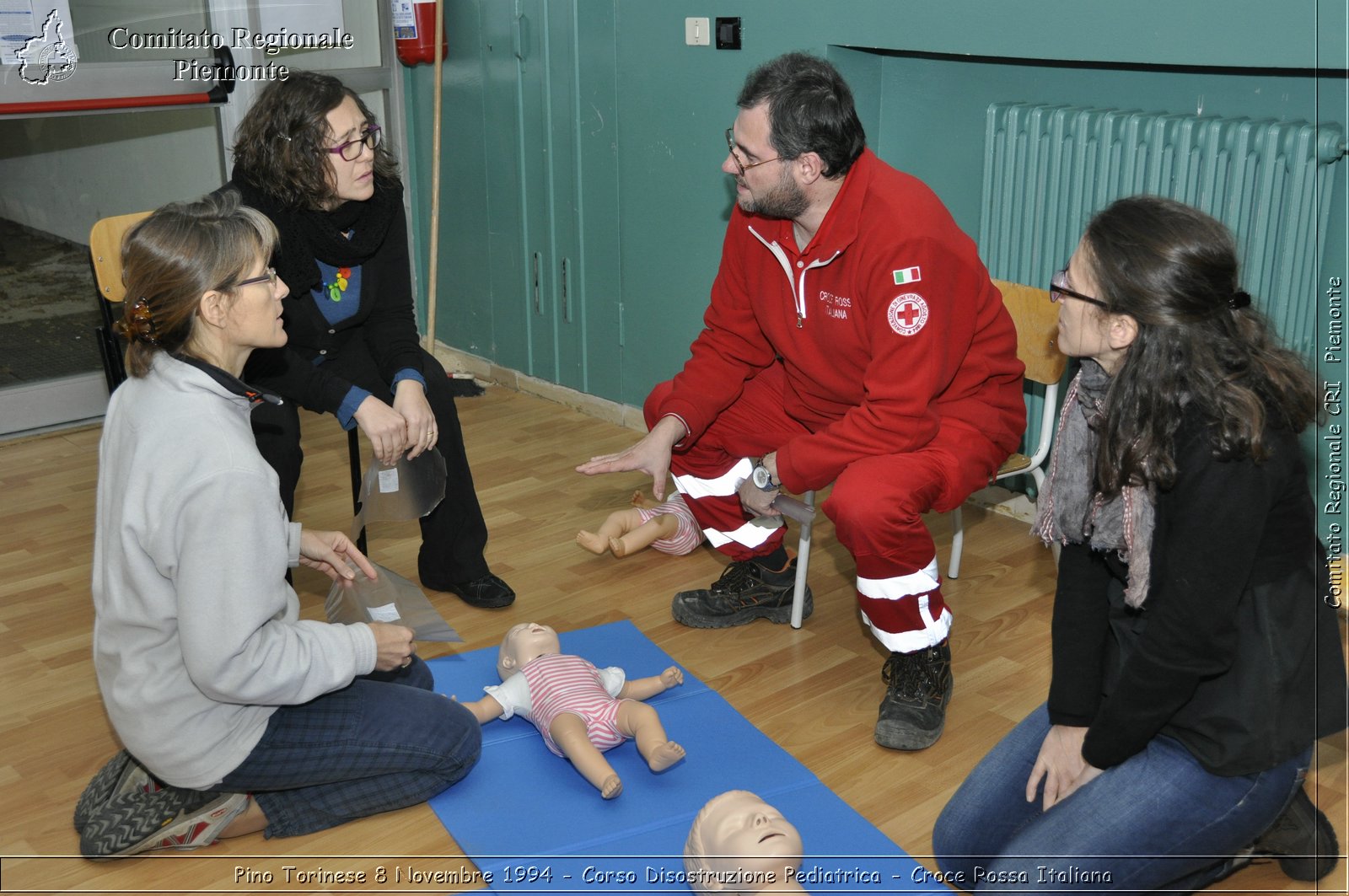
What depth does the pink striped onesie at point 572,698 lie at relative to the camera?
228 cm

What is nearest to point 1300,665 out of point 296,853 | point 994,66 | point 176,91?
point 296,853

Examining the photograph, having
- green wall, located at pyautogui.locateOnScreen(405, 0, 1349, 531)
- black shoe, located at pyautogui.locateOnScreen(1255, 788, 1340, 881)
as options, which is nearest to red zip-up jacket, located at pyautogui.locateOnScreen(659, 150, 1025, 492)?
green wall, located at pyautogui.locateOnScreen(405, 0, 1349, 531)

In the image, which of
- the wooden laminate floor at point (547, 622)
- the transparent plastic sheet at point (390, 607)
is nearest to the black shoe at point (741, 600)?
the wooden laminate floor at point (547, 622)

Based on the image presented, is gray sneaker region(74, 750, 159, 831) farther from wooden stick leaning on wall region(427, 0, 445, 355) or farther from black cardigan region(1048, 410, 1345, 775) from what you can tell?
wooden stick leaning on wall region(427, 0, 445, 355)

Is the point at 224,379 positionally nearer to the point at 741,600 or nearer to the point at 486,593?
the point at 486,593

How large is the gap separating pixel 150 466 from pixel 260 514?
171 millimetres

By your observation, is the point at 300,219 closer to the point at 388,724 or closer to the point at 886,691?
the point at 388,724

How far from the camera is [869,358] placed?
2557 millimetres

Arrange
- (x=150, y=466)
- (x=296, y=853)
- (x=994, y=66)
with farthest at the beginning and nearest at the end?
(x=994, y=66)
(x=296, y=853)
(x=150, y=466)

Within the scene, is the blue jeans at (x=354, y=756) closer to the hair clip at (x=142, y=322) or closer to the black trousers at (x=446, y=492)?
the hair clip at (x=142, y=322)

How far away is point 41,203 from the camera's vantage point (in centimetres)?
410

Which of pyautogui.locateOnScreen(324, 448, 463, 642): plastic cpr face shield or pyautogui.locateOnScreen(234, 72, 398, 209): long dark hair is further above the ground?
pyautogui.locateOnScreen(234, 72, 398, 209): long dark hair

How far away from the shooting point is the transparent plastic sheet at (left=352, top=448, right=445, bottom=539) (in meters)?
2.84

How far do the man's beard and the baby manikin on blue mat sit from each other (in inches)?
40.1
